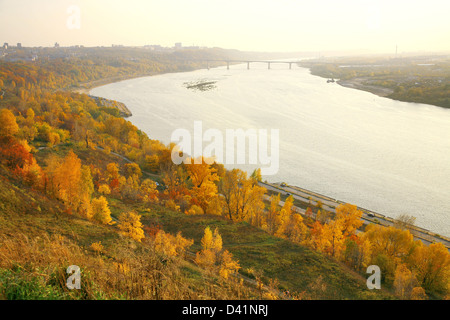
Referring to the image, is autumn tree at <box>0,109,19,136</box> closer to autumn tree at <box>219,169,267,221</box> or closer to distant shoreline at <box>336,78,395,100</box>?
autumn tree at <box>219,169,267,221</box>

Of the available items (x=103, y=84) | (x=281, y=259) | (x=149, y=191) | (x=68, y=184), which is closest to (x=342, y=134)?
(x=149, y=191)

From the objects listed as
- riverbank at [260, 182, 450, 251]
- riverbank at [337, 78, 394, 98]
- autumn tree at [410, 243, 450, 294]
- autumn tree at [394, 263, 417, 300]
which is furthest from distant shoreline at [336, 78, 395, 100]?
autumn tree at [394, 263, 417, 300]

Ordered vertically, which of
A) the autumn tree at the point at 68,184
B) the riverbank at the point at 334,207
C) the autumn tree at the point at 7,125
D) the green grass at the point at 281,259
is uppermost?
the autumn tree at the point at 7,125

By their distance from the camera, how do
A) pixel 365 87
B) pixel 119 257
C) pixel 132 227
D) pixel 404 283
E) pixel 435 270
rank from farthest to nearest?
pixel 365 87 < pixel 435 270 < pixel 132 227 < pixel 404 283 < pixel 119 257

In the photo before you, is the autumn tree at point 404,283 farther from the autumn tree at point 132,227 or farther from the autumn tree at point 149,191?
the autumn tree at point 149,191

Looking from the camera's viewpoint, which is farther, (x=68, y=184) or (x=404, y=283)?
(x=68, y=184)

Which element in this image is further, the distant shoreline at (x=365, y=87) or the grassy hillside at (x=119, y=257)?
the distant shoreline at (x=365, y=87)

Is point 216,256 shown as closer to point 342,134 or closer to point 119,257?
point 119,257

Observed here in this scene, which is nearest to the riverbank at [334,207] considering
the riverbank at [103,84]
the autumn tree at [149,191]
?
the autumn tree at [149,191]
